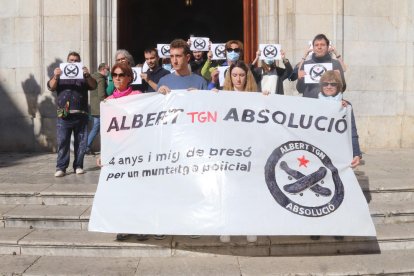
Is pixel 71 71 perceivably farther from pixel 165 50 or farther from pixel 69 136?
Answer: pixel 165 50

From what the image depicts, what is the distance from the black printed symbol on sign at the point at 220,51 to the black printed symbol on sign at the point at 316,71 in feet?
6.23

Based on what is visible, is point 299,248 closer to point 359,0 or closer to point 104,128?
point 104,128

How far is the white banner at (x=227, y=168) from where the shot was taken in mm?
4895

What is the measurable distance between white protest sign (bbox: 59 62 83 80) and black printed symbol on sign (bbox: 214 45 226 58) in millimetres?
2200

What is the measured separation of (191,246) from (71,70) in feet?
10.9

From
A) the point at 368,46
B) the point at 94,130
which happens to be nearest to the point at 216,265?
the point at 94,130

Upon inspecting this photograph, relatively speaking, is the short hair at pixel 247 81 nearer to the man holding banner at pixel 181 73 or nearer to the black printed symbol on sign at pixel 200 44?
the man holding banner at pixel 181 73

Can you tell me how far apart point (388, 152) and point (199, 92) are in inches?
236

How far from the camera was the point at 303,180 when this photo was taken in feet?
16.5

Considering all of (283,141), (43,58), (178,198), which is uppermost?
(43,58)

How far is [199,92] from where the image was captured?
17.4 ft

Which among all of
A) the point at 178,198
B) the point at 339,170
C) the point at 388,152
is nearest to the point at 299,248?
the point at 339,170

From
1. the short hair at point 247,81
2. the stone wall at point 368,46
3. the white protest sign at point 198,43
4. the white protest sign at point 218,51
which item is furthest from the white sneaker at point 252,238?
the stone wall at point 368,46

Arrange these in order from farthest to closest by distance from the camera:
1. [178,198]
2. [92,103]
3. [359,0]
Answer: [359,0]
[92,103]
[178,198]
